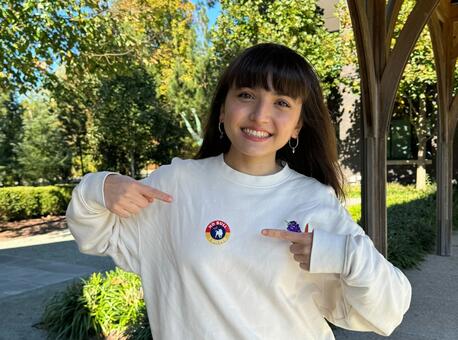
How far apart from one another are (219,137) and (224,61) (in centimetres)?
1421

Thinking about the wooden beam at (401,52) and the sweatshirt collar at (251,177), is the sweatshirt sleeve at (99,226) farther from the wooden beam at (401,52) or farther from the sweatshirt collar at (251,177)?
the wooden beam at (401,52)

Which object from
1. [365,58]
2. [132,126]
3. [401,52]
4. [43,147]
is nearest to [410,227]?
[401,52]

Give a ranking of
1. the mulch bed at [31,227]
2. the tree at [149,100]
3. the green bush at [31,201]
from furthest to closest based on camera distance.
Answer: the tree at [149,100] < the green bush at [31,201] < the mulch bed at [31,227]

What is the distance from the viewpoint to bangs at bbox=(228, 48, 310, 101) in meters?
1.37

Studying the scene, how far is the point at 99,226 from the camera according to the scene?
1364mm

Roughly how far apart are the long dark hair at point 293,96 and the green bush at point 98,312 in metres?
2.73

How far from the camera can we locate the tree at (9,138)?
59.3ft

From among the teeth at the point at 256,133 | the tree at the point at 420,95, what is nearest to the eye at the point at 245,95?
the teeth at the point at 256,133

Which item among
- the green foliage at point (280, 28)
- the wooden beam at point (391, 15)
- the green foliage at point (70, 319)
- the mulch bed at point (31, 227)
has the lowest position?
the mulch bed at point (31, 227)

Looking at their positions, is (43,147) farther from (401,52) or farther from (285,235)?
(285,235)

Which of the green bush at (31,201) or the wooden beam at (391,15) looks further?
the green bush at (31,201)

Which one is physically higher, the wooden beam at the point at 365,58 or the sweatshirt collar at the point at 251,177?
the wooden beam at the point at 365,58

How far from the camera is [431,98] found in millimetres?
14812

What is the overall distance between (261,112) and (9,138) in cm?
1960
